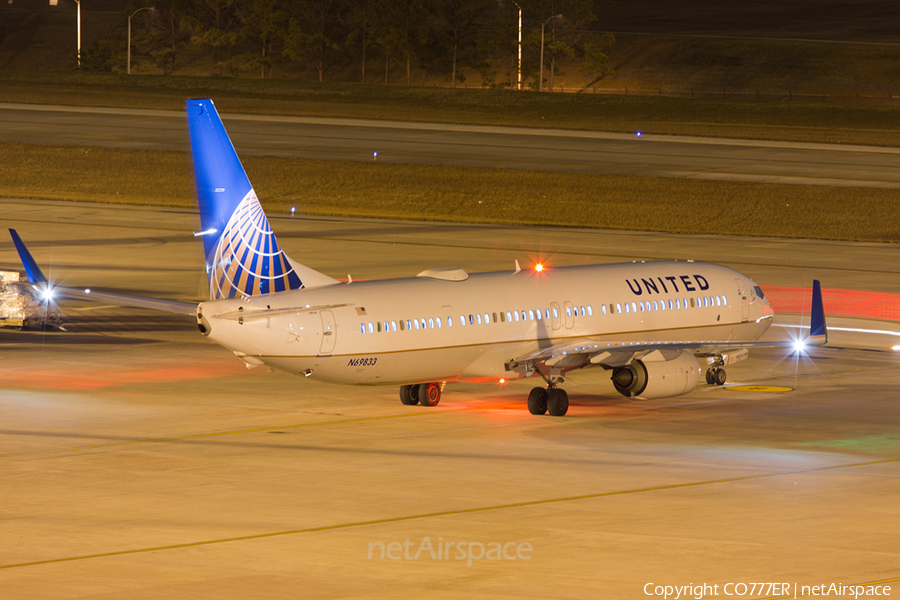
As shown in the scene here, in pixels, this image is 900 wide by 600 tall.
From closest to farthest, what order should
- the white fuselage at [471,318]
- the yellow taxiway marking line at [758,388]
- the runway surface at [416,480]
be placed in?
the runway surface at [416,480], the white fuselage at [471,318], the yellow taxiway marking line at [758,388]

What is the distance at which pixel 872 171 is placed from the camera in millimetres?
108062

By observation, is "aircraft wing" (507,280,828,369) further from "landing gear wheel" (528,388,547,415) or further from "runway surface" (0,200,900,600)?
"runway surface" (0,200,900,600)

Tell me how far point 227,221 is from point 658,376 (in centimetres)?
1261

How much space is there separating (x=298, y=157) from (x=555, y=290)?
71.0 m

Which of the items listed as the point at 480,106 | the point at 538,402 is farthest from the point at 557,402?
the point at 480,106

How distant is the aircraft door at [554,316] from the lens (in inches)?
1629

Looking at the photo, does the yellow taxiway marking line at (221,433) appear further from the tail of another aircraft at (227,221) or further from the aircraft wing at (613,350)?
the tail of another aircraft at (227,221)

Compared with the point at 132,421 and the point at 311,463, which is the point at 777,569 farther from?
the point at 132,421

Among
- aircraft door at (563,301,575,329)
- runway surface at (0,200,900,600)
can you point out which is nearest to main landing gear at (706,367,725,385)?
runway surface at (0,200,900,600)

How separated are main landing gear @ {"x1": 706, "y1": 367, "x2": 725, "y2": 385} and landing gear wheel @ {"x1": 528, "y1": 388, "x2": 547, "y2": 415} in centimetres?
710

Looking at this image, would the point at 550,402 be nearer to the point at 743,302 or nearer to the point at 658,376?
the point at 658,376

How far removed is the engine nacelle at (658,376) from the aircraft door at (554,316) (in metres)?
2.36

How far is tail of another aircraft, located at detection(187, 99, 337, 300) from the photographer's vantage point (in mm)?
35594

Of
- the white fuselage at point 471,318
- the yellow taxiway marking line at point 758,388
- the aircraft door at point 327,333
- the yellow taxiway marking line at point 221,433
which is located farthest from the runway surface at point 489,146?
the aircraft door at point 327,333
